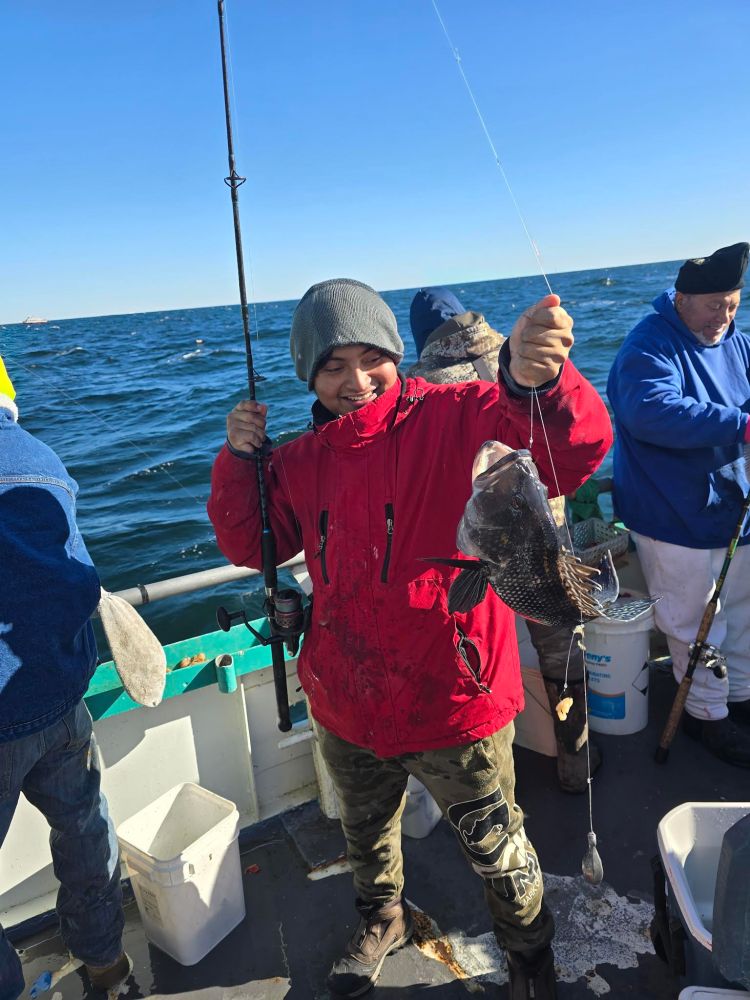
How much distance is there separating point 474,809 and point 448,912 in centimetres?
119

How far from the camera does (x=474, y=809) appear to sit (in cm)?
241

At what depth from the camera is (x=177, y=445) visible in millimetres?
16719

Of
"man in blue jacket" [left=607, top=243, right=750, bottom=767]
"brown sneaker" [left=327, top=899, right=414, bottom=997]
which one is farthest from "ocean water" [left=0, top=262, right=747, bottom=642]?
"man in blue jacket" [left=607, top=243, right=750, bottom=767]

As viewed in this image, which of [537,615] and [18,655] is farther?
[18,655]

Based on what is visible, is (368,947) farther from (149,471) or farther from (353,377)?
(149,471)

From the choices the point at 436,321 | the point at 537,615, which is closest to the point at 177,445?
the point at 436,321

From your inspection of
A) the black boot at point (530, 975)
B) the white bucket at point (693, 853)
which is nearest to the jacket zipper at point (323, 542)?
the white bucket at point (693, 853)

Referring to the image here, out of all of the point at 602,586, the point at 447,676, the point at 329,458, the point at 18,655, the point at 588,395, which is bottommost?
the point at 447,676

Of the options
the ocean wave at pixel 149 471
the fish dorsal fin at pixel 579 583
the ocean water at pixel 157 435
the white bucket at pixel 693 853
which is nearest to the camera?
the fish dorsal fin at pixel 579 583

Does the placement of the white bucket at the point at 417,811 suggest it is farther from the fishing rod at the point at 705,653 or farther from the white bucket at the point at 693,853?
the fishing rod at the point at 705,653

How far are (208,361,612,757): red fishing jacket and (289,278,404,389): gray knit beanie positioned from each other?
21 centimetres

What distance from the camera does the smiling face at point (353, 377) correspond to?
242 centimetres

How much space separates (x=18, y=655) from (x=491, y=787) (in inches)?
66.6

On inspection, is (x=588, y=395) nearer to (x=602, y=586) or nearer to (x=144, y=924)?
(x=602, y=586)
